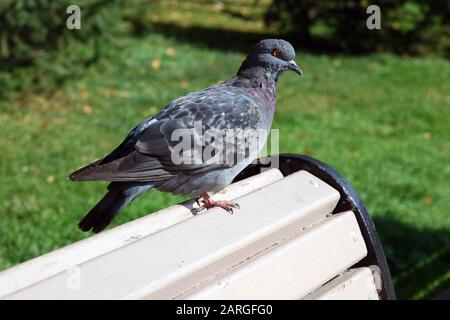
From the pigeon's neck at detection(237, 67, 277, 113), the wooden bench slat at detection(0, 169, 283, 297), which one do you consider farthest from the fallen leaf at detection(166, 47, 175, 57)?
the wooden bench slat at detection(0, 169, 283, 297)

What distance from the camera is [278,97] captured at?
7.63 metres

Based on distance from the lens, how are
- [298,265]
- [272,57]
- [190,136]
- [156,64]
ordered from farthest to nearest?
1. [156,64]
2. [272,57]
3. [190,136]
4. [298,265]

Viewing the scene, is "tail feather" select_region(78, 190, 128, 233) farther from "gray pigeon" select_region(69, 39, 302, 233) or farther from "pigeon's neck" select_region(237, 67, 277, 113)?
"pigeon's neck" select_region(237, 67, 277, 113)

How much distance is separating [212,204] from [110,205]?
0.35 metres

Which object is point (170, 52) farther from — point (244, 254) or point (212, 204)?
point (244, 254)

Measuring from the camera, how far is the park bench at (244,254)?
1380 millimetres

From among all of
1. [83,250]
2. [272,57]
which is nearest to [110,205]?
[83,250]

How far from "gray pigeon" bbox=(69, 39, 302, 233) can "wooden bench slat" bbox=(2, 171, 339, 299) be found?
1.30ft

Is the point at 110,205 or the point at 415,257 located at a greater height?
the point at 110,205

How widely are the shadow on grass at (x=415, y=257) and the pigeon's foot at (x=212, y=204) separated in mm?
1949

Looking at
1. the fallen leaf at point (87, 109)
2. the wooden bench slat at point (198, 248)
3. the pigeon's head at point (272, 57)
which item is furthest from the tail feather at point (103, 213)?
the fallen leaf at point (87, 109)

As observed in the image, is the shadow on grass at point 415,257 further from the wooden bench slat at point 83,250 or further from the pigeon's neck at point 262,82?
the wooden bench slat at point 83,250

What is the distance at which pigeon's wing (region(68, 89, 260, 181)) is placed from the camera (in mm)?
2332

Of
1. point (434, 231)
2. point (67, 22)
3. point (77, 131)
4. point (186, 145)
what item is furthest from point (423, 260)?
point (67, 22)
